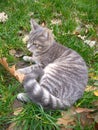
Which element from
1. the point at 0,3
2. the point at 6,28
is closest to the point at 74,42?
the point at 6,28

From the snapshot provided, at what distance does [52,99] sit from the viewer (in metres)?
3.24

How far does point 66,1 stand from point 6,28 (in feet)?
3.84

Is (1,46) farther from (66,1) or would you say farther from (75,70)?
(66,1)

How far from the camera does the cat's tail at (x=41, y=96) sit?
3.12 meters

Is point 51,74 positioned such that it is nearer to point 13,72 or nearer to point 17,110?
point 13,72

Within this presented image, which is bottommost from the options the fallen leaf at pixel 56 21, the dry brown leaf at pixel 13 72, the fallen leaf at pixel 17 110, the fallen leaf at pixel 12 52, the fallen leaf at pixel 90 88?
the fallen leaf at pixel 90 88

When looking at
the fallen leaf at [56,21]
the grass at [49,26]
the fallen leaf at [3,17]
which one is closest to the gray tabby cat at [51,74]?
the grass at [49,26]

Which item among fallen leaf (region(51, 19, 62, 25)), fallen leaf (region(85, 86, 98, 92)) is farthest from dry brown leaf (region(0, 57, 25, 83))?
fallen leaf (region(51, 19, 62, 25))

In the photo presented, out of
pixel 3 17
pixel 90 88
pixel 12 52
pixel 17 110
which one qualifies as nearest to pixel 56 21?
pixel 3 17

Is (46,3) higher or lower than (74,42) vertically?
higher

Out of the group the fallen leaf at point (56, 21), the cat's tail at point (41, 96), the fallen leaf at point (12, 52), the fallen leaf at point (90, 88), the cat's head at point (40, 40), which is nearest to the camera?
A: the cat's tail at point (41, 96)

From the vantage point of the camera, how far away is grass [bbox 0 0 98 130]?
3.30 m

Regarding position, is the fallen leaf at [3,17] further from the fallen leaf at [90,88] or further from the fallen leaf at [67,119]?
A: the fallen leaf at [67,119]

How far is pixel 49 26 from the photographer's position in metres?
4.88
